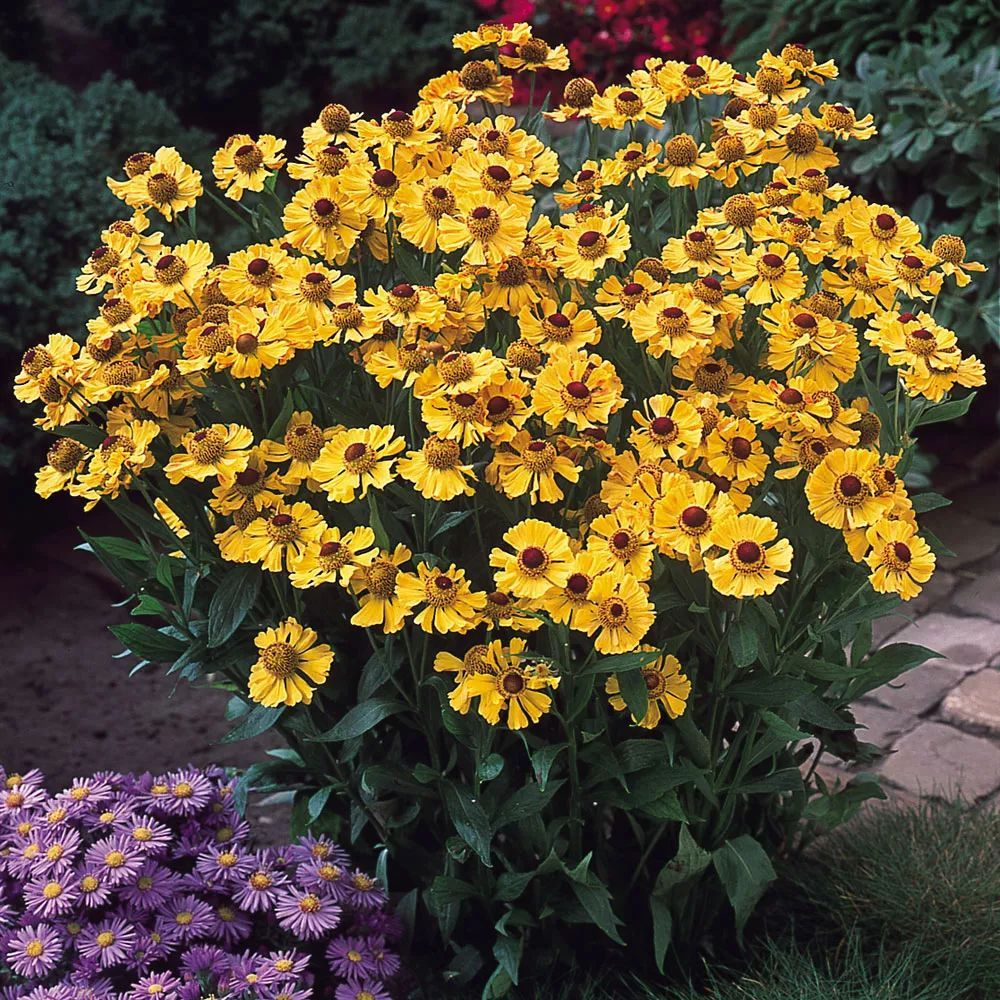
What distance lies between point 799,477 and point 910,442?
0.53 feet

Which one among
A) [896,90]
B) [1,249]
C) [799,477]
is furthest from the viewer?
[896,90]

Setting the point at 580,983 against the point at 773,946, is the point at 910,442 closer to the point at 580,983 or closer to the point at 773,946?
the point at 773,946

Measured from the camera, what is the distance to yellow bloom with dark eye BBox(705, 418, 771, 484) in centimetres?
158

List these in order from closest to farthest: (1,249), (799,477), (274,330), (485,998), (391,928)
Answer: (274,330)
(799,477)
(485,998)
(391,928)
(1,249)

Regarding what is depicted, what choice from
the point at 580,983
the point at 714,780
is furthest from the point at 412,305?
the point at 580,983

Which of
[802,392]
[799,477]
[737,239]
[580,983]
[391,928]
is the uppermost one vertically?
[737,239]

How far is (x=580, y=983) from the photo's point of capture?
6.67 feet

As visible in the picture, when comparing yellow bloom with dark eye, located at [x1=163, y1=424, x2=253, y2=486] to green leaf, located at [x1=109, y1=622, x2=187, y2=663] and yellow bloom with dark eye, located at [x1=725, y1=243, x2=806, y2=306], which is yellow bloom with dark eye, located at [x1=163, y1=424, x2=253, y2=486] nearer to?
green leaf, located at [x1=109, y1=622, x2=187, y2=663]

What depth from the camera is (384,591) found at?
153cm

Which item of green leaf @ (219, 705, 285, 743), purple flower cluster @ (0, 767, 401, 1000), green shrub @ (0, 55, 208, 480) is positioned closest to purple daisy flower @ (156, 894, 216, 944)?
purple flower cluster @ (0, 767, 401, 1000)

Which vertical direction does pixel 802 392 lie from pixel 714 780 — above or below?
above

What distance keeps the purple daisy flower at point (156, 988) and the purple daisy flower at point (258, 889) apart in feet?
0.50

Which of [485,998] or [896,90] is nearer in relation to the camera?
[485,998]

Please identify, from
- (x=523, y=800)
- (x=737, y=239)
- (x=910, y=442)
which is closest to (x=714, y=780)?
(x=523, y=800)
